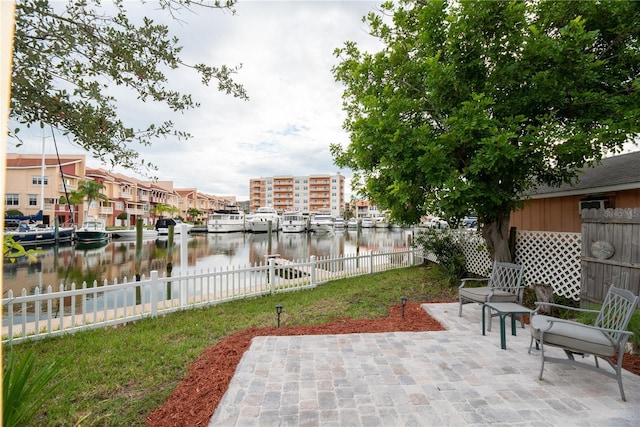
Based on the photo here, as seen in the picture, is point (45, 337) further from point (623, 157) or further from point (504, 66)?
point (623, 157)

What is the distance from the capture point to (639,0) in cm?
500

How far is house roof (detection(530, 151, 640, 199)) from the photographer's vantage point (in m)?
6.45

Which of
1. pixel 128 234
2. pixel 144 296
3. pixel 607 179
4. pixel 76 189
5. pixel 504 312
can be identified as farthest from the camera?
pixel 76 189

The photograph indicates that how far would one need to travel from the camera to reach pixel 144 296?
5648mm

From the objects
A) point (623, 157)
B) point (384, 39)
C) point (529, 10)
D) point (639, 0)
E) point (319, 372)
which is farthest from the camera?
point (623, 157)

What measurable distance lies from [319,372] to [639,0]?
7993mm

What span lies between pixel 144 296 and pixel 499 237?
8039mm

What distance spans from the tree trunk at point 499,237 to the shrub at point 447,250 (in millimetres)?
1319

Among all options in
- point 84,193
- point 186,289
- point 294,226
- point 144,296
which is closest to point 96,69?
point 144,296

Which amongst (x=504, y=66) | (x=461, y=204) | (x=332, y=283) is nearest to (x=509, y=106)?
(x=504, y=66)

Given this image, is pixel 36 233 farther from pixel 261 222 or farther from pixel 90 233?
pixel 261 222

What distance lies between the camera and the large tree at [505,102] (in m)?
5.12

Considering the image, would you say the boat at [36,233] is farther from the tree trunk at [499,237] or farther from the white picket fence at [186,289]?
the tree trunk at [499,237]

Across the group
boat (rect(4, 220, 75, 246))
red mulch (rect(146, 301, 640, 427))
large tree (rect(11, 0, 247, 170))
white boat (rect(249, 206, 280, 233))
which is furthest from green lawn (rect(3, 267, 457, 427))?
white boat (rect(249, 206, 280, 233))
